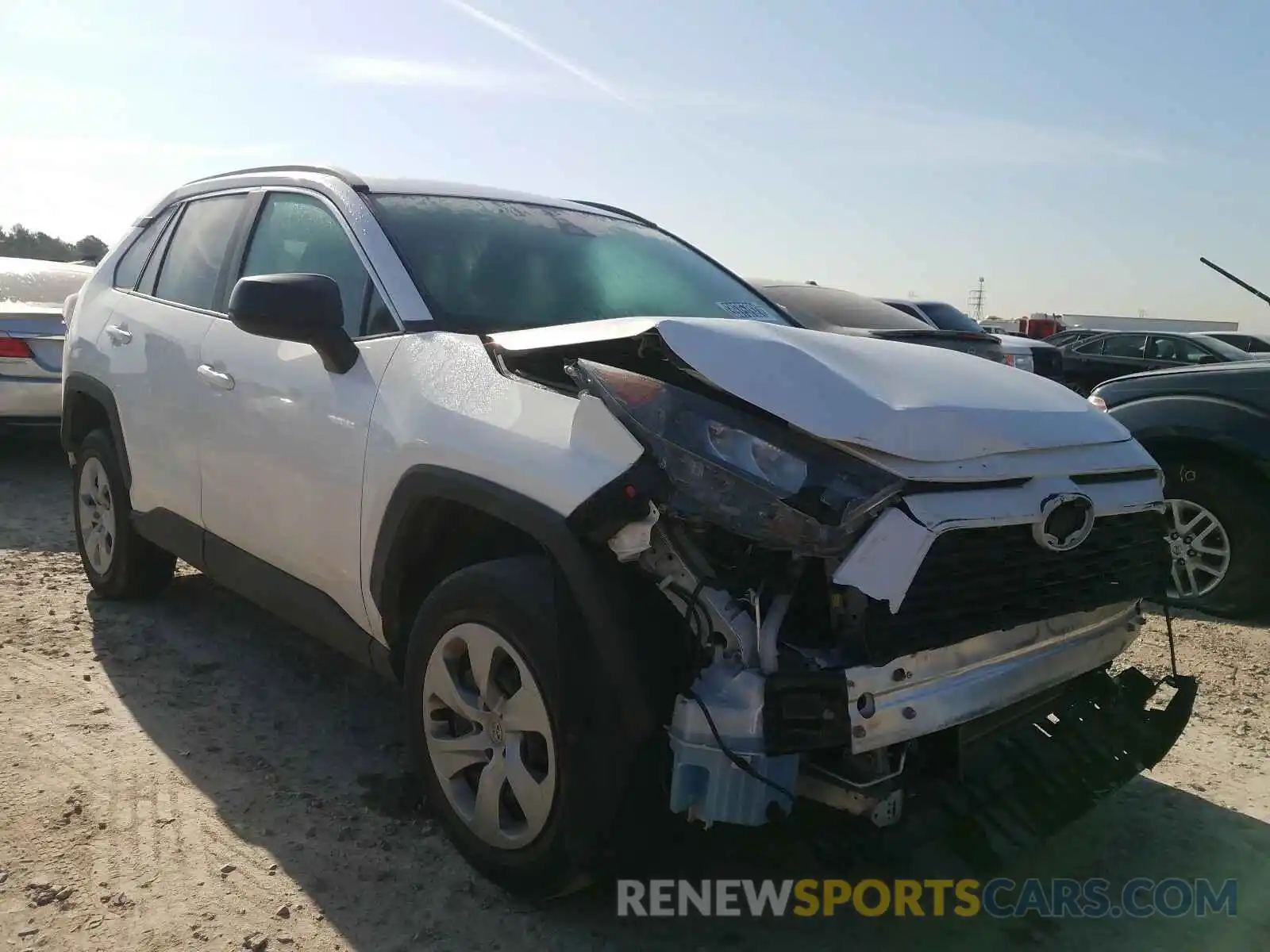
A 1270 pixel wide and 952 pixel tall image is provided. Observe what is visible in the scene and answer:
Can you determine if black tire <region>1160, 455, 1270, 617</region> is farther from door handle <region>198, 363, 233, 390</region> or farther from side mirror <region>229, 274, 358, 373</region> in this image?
door handle <region>198, 363, 233, 390</region>

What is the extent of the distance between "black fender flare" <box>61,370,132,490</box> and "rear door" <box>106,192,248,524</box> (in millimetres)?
53

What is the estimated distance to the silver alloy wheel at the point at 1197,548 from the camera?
16.3ft

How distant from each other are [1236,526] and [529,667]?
4.04 meters

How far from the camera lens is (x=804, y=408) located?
2.17 metres

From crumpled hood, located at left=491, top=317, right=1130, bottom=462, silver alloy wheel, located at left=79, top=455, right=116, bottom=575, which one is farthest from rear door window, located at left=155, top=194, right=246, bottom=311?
crumpled hood, located at left=491, top=317, right=1130, bottom=462

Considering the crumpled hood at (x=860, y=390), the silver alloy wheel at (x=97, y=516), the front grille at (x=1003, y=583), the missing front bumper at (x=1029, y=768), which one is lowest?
the silver alloy wheel at (x=97, y=516)

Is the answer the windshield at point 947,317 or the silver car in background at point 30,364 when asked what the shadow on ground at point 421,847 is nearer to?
the silver car in background at point 30,364

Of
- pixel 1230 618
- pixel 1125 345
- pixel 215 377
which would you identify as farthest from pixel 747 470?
pixel 1125 345

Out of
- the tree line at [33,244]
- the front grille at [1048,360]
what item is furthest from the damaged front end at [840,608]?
the tree line at [33,244]

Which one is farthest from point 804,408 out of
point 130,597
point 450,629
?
point 130,597

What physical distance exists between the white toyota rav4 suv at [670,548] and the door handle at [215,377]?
2.8 inches

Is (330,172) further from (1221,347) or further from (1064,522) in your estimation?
(1221,347)

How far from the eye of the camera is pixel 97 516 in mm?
4785

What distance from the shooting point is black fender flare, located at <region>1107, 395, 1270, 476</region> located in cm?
492
